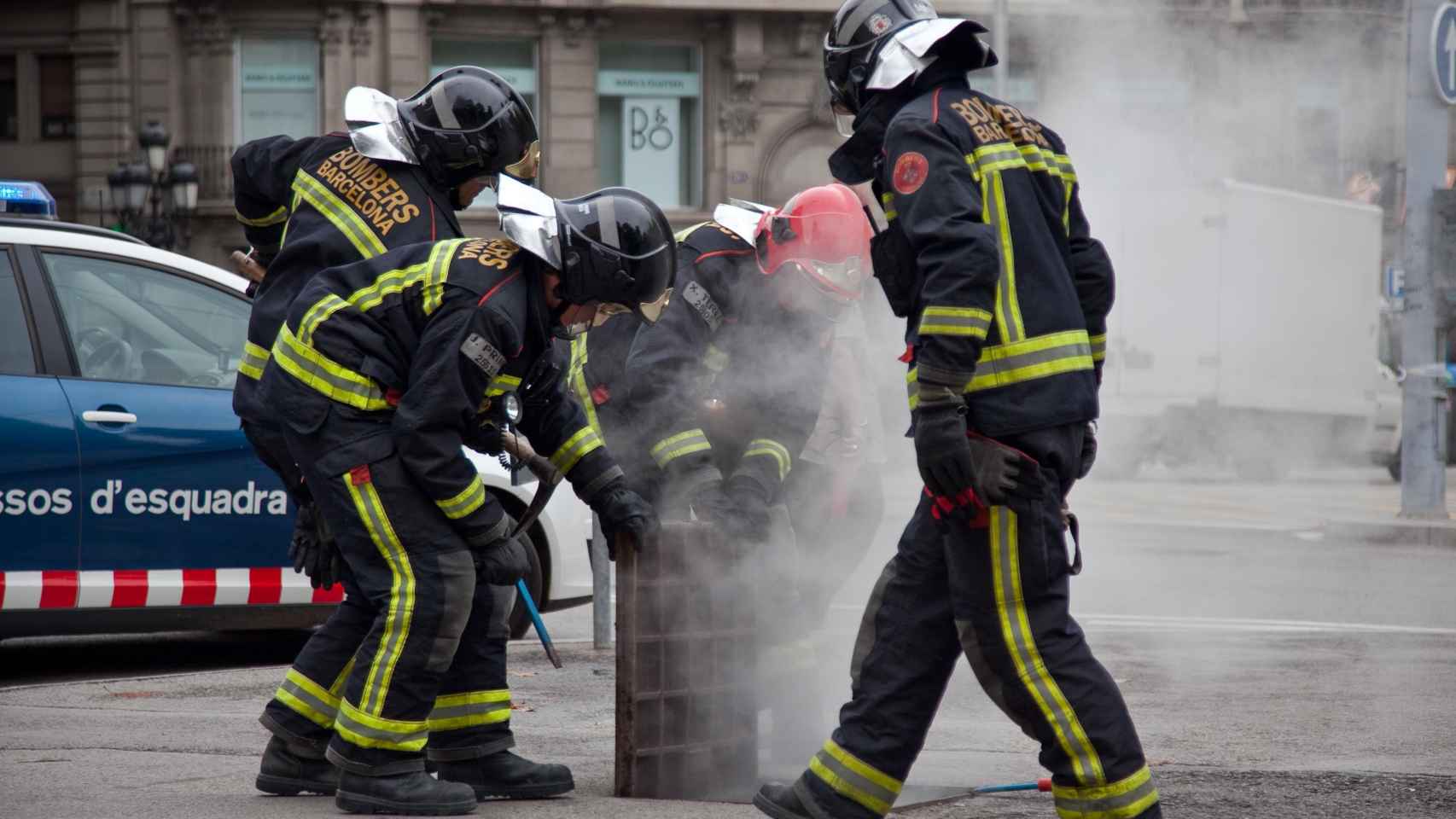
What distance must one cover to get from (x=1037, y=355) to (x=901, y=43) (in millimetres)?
719

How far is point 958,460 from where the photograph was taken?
141 inches

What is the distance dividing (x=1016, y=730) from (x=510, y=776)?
172 cm

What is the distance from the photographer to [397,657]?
410 centimetres

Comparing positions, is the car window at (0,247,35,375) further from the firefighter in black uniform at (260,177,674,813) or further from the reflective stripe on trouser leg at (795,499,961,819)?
the reflective stripe on trouser leg at (795,499,961,819)

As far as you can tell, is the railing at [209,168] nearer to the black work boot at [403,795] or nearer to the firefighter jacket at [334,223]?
the firefighter jacket at [334,223]

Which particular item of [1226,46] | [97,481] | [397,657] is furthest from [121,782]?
[1226,46]

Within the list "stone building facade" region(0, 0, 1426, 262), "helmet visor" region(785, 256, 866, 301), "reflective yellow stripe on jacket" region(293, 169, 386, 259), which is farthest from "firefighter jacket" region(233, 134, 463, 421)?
"stone building facade" region(0, 0, 1426, 262)

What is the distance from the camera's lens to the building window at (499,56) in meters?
28.3

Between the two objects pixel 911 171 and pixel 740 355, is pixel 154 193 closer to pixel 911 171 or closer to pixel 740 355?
pixel 740 355

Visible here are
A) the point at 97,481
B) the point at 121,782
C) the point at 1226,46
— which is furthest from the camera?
the point at 1226,46

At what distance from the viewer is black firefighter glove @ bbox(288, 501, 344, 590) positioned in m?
4.56

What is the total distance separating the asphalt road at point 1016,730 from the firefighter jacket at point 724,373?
2.19ft

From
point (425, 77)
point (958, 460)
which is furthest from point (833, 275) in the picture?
point (425, 77)

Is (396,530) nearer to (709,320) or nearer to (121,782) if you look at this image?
(121,782)
